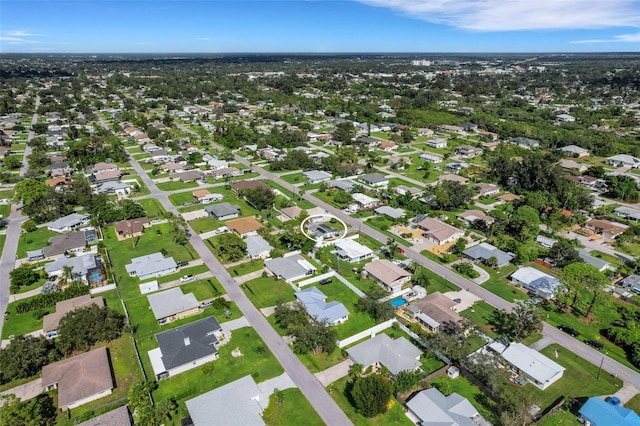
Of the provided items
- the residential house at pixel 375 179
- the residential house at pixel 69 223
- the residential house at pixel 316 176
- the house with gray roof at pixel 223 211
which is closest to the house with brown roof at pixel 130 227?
the residential house at pixel 69 223

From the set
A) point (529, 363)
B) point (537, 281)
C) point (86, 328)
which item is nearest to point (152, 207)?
point (86, 328)

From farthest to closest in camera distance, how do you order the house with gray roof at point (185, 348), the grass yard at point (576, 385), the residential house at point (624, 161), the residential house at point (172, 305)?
the residential house at point (624, 161) → the residential house at point (172, 305) → the house with gray roof at point (185, 348) → the grass yard at point (576, 385)

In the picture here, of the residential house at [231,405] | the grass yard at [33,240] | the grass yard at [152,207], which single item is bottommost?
the grass yard at [33,240]

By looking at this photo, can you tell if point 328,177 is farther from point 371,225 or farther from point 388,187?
point 371,225

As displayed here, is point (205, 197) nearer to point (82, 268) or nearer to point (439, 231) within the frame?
point (82, 268)

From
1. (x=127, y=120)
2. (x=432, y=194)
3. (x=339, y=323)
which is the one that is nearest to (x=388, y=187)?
(x=432, y=194)

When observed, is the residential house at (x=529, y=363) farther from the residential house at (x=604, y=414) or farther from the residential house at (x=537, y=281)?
the residential house at (x=537, y=281)
